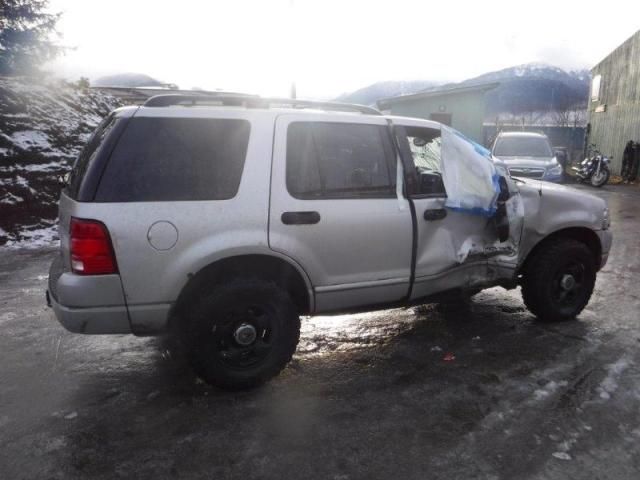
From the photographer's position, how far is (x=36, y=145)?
970 centimetres

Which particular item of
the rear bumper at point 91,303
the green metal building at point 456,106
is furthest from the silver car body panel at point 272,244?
the green metal building at point 456,106

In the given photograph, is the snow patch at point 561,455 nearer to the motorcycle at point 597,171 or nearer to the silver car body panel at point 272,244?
the silver car body panel at point 272,244

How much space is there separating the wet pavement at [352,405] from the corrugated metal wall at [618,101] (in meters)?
18.2

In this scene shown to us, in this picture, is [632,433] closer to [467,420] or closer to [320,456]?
[467,420]

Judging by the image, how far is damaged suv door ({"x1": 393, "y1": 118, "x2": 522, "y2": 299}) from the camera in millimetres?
3703

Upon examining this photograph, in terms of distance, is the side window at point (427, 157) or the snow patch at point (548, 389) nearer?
the snow patch at point (548, 389)

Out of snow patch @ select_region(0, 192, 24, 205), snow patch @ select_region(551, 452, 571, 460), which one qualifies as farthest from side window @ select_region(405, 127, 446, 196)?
snow patch @ select_region(0, 192, 24, 205)

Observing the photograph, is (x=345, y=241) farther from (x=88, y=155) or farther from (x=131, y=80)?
(x=131, y=80)

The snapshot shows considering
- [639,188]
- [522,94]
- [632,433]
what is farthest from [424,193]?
[522,94]

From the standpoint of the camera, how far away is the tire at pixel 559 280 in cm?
430

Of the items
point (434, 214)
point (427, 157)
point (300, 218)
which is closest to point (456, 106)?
point (427, 157)

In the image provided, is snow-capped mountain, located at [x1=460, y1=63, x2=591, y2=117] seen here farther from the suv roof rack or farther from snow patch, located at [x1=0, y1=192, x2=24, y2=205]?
the suv roof rack

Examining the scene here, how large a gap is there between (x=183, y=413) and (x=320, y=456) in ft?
3.05

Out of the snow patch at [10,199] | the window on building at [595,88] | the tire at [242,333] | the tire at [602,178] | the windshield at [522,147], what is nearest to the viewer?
the tire at [242,333]
